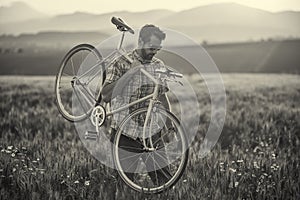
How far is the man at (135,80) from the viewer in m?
2.84

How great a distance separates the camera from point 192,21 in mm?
4211

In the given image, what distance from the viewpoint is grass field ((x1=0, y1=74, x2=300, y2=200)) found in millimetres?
3102

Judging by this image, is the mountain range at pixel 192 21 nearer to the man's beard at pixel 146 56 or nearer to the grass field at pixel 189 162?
the grass field at pixel 189 162

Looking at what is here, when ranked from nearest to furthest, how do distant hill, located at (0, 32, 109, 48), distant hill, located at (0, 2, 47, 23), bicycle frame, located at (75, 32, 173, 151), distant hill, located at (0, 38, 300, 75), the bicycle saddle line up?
1. bicycle frame, located at (75, 32, 173, 151)
2. the bicycle saddle
3. distant hill, located at (0, 2, 47, 23)
4. distant hill, located at (0, 32, 109, 48)
5. distant hill, located at (0, 38, 300, 75)

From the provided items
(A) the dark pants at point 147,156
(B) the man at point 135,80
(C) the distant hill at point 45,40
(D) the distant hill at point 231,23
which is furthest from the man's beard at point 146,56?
(C) the distant hill at point 45,40

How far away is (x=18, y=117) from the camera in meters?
4.55

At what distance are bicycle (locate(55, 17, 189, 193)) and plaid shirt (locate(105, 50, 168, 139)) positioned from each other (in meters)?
0.03

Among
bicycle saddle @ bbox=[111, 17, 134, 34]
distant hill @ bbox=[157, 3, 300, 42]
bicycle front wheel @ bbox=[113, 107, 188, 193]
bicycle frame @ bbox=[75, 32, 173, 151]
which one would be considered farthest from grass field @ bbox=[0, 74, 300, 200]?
bicycle saddle @ bbox=[111, 17, 134, 34]

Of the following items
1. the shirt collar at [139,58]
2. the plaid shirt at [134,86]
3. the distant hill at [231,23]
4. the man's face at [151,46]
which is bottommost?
the plaid shirt at [134,86]

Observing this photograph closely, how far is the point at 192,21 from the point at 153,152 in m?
1.72

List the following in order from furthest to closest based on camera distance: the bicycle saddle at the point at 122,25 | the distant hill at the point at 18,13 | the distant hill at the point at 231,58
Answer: the distant hill at the point at 231,58, the distant hill at the point at 18,13, the bicycle saddle at the point at 122,25

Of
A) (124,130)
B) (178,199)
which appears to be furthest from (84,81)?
(178,199)

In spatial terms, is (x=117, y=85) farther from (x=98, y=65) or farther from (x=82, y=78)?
(x=82, y=78)

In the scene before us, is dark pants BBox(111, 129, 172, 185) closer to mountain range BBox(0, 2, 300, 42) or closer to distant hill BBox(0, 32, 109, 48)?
mountain range BBox(0, 2, 300, 42)
